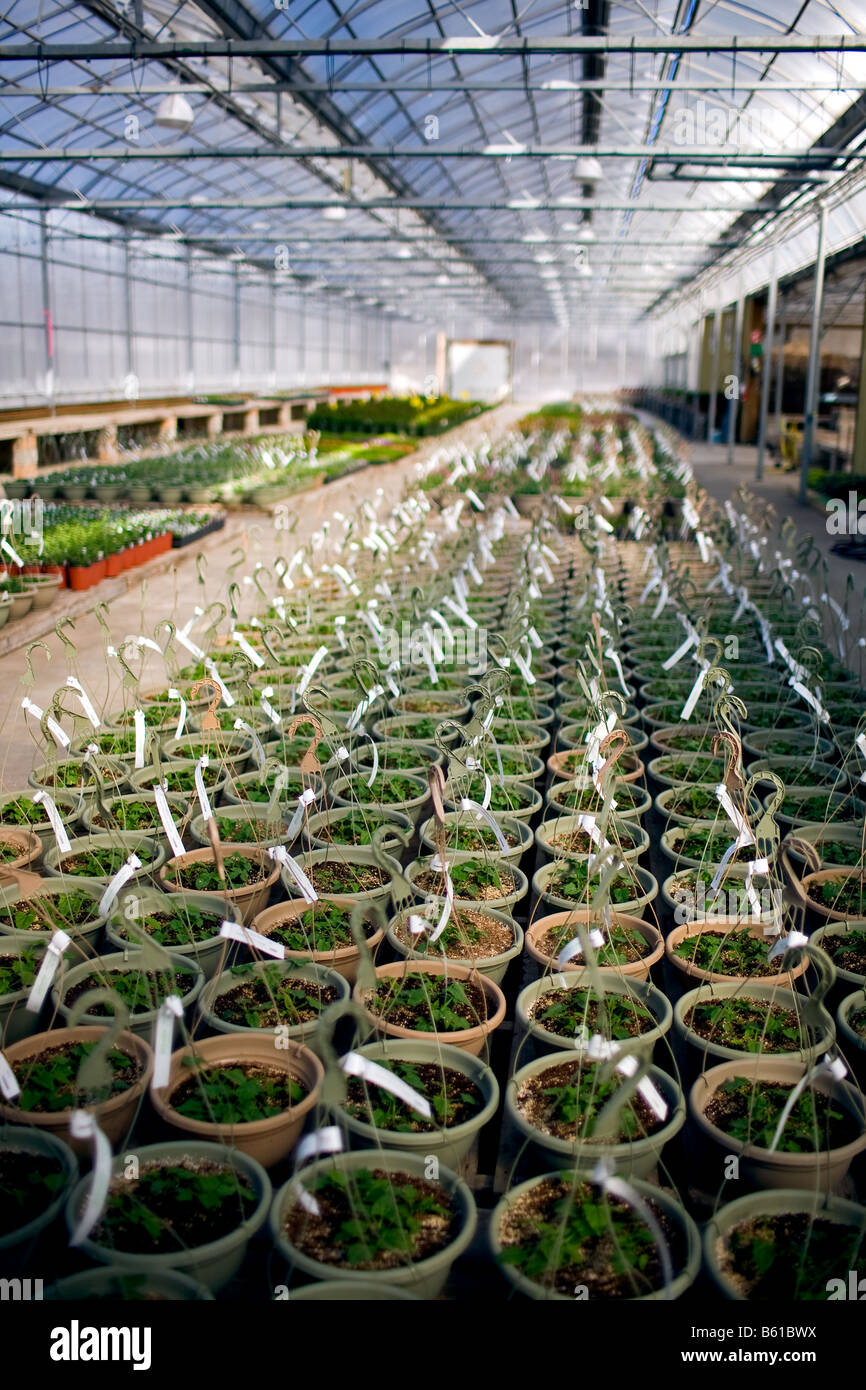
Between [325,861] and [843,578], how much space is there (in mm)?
7091

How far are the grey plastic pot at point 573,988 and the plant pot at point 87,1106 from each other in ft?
3.14

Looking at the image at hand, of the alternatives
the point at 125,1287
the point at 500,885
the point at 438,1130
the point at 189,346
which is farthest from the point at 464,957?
the point at 189,346

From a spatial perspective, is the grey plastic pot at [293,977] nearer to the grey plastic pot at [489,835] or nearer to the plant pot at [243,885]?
the plant pot at [243,885]

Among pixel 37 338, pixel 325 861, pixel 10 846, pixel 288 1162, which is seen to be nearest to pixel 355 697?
pixel 325 861

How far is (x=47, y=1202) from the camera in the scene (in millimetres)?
2156

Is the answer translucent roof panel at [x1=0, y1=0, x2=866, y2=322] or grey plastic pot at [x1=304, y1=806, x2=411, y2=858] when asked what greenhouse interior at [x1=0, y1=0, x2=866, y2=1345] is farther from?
translucent roof panel at [x1=0, y1=0, x2=866, y2=322]

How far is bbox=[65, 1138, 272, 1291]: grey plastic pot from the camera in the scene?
1.94m

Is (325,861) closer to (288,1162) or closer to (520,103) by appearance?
(288,1162)

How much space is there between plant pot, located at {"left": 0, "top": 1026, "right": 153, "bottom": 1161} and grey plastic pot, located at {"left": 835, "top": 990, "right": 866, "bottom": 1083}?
1.72 m

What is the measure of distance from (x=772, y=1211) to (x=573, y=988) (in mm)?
855

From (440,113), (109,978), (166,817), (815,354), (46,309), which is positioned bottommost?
(109,978)

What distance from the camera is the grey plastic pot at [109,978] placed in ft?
8.82

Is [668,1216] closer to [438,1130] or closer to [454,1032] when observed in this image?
[438,1130]

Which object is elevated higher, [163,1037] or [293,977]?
[163,1037]
